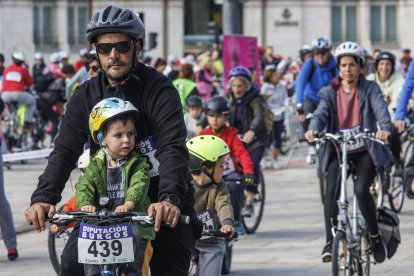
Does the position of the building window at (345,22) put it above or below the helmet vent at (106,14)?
above

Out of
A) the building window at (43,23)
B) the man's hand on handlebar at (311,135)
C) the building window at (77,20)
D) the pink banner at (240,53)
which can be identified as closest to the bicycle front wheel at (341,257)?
the man's hand on handlebar at (311,135)

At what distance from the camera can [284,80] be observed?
1217 inches

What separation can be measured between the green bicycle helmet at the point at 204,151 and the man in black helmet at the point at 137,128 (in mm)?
3268

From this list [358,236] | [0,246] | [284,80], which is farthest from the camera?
[284,80]

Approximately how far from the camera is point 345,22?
5312 centimetres

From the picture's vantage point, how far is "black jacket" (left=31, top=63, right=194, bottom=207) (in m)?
5.95

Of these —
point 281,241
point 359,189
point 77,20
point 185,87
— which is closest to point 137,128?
point 359,189

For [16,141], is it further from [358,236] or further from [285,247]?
[358,236]

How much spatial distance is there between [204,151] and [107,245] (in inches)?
153

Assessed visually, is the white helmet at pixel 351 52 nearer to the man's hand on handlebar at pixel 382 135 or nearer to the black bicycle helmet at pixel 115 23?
the man's hand on handlebar at pixel 382 135

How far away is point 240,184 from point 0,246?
2326mm

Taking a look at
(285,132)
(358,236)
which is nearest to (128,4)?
(285,132)

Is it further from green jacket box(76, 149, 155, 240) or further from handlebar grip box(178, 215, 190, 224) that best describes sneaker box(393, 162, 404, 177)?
handlebar grip box(178, 215, 190, 224)

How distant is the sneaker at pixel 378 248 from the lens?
9719mm
